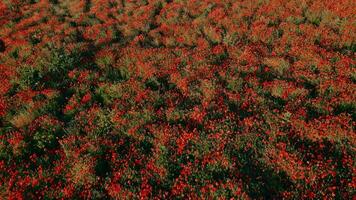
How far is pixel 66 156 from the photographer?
8227mm

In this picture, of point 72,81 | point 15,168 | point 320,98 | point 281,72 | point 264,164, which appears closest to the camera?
point 264,164

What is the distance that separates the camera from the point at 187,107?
9375mm

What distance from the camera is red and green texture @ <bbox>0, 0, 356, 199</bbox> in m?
7.21

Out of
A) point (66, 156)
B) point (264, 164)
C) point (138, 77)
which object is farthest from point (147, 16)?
point (264, 164)

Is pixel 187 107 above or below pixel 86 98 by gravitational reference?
above

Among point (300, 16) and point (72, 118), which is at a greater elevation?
point (300, 16)

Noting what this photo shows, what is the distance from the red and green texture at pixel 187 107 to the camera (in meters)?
7.21

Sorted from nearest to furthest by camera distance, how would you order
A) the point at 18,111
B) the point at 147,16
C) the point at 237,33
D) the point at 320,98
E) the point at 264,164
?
the point at 264,164
the point at 320,98
the point at 18,111
the point at 237,33
the point at 147,16

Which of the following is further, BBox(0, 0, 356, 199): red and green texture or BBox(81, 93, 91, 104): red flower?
BBox(81, 93, 91, 104): red flower

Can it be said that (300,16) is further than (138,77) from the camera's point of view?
Yes

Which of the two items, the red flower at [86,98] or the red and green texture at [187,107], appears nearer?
the red and green texture at [187,107]

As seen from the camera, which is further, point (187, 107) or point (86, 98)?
point (86, 98)

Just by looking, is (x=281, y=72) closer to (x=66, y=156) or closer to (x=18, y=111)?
(x=66, y=156)

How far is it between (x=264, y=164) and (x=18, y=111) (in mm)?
6985
